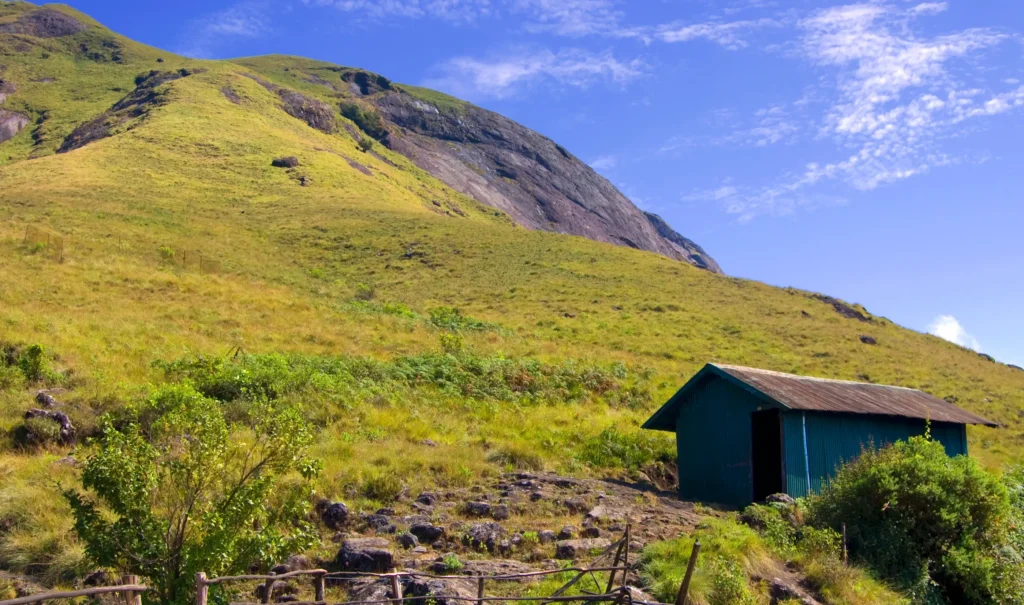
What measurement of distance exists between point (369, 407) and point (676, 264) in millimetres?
47505

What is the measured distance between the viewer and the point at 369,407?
1950 centimetres

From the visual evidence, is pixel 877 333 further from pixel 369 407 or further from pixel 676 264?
pixel 369 407

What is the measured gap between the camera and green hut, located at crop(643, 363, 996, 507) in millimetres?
16578

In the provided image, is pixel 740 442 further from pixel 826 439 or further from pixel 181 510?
pixel 181 510

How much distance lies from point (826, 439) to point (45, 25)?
168831mm

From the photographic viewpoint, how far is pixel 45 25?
14825 cm

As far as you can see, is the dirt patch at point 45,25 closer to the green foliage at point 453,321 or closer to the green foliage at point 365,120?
the green foliage at point 365,120

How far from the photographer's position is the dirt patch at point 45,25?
143750 mm

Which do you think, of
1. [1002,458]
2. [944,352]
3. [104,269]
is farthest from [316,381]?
[944,352]

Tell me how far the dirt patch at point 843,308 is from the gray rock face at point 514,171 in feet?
200

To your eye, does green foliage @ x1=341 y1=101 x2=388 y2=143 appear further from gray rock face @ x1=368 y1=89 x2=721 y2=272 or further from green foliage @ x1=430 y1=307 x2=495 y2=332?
green foliage @ x1=430 y1=307 x2=495 y2=332

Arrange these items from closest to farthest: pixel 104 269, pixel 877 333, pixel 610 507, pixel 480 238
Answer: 1. pixel 610 507
2. pixel 104 269
3. pixel 877 333
4. pixel 480 238

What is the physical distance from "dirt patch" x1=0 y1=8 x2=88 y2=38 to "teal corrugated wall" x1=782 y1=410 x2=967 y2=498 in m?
160

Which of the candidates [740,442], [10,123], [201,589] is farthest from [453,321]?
[10,123]
